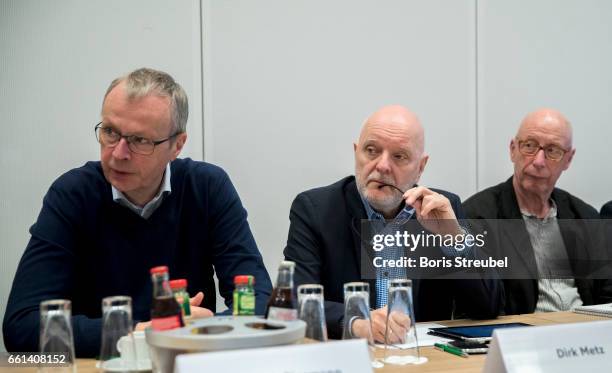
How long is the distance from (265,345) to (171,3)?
2.14 meters

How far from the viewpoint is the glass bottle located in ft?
4.04

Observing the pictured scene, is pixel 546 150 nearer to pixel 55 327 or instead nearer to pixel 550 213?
pixel 550 213

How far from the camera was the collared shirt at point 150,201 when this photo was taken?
2047mm

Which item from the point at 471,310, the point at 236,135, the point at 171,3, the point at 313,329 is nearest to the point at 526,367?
the point at 313,329

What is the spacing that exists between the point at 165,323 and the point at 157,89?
1.06 meters

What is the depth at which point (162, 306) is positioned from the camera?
114 cm

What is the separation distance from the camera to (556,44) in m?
3.69

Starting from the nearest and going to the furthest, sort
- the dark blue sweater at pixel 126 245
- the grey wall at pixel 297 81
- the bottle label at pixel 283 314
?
the bottle label at pixel 283 314, the dark blue sweater at pixel 126 245, the grey wall at pixel 297 81

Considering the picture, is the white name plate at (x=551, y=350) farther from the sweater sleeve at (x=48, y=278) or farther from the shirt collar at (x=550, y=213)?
the shirt collar at (x=550, y=213)

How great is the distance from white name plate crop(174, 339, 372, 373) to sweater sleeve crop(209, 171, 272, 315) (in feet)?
3.18

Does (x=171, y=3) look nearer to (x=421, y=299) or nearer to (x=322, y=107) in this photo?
(x=322, y=107)

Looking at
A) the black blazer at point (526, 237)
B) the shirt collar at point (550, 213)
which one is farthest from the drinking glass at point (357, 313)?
the shirt collar at point (550, 213)

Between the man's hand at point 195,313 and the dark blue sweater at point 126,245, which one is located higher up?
the dark blue sweater at point 126,245

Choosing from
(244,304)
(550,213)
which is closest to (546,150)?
(550,213)
